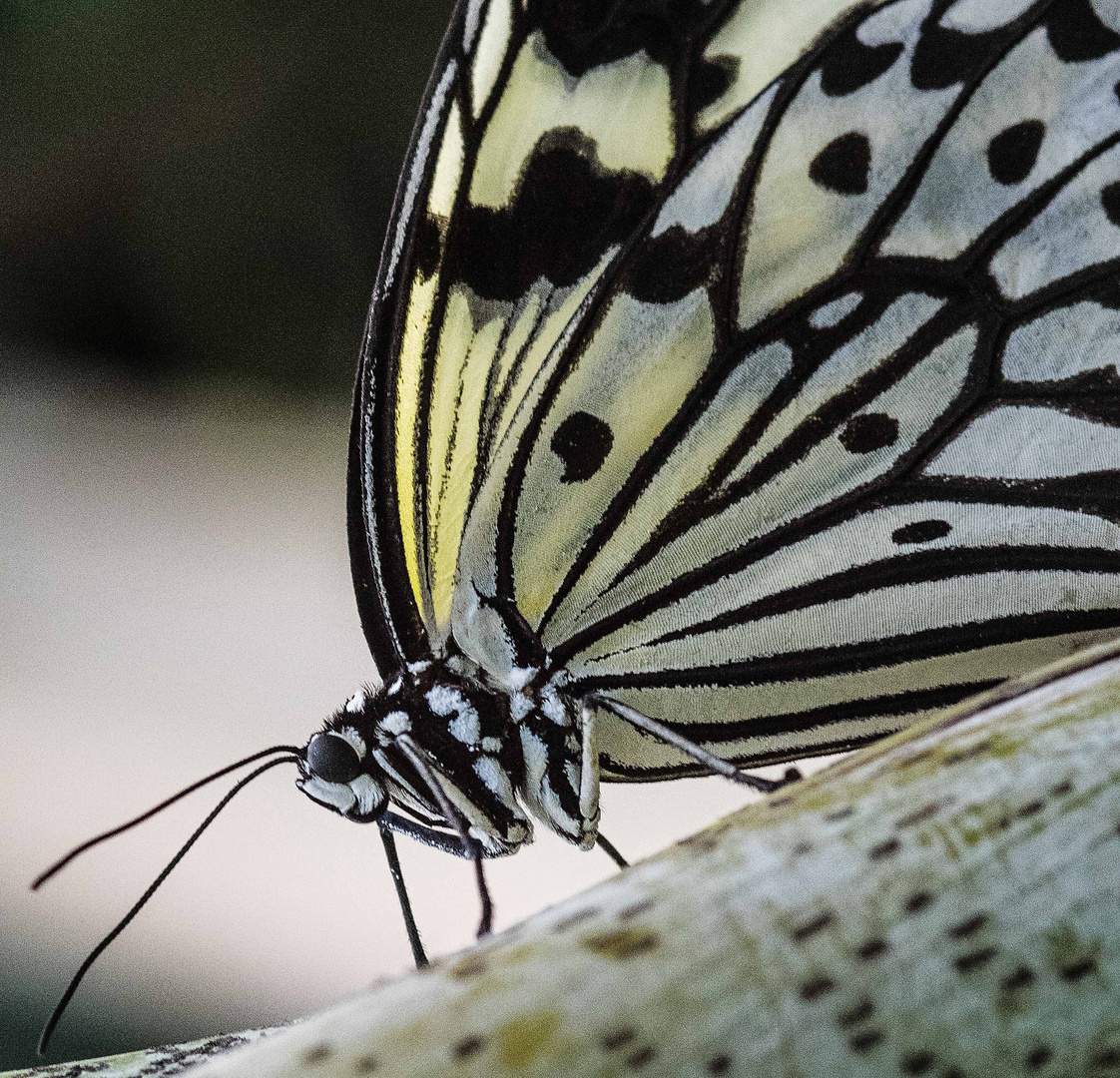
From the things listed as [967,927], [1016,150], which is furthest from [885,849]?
[1016,150]

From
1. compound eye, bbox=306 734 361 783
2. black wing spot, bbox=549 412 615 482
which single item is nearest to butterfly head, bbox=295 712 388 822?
compound eye, bbox=306 734 361 783

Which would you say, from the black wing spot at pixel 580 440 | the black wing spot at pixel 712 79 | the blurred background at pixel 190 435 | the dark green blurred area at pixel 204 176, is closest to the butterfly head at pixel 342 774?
the black wing spot at pixel 580 440

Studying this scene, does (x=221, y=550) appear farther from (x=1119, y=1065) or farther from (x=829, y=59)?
(x=1119, y=1065)

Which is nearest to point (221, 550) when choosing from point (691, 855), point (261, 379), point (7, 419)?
point (261, 379)

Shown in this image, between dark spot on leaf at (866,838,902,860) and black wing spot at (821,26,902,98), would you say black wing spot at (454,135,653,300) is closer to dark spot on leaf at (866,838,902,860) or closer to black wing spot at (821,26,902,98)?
black wing spot at (821,26,902,98)

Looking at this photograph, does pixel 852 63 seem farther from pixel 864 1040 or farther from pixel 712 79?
pixel 864 1040

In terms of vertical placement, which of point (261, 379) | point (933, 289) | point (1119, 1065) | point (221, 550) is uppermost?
point (261, 379)

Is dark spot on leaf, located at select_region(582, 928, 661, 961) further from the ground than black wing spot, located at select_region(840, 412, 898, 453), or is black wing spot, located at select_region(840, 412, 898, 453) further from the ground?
black wing spot, located at select_region(840, 412, 898, 453)
